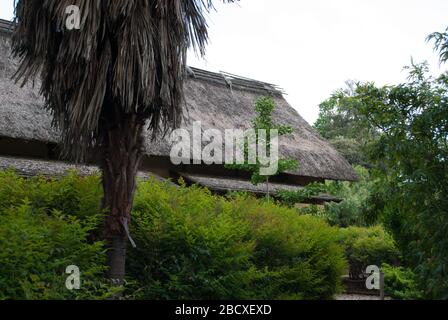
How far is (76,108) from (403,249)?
17.3ft

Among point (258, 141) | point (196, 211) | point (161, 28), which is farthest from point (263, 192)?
point (161, 28)

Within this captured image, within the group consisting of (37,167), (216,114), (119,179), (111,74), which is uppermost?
(216,114)

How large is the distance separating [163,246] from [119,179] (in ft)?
3.51

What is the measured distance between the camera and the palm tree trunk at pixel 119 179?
6.45 meters

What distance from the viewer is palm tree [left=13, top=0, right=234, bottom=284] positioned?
6.37m

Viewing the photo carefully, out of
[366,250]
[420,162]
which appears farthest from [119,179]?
[366,250]

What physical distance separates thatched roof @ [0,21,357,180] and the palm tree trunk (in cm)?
634

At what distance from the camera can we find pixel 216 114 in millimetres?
19062

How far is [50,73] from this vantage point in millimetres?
6906

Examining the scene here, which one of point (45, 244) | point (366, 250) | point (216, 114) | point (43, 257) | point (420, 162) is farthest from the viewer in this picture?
point (216, 114)

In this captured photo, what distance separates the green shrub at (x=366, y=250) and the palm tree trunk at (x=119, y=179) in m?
10.5

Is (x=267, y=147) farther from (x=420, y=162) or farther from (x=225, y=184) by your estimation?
(x=420, y=162)

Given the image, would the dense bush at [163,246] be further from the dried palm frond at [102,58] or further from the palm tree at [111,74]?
the dried palm frond at [102,58]

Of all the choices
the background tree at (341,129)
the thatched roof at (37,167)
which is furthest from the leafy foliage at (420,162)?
the background tree at (341,129)
